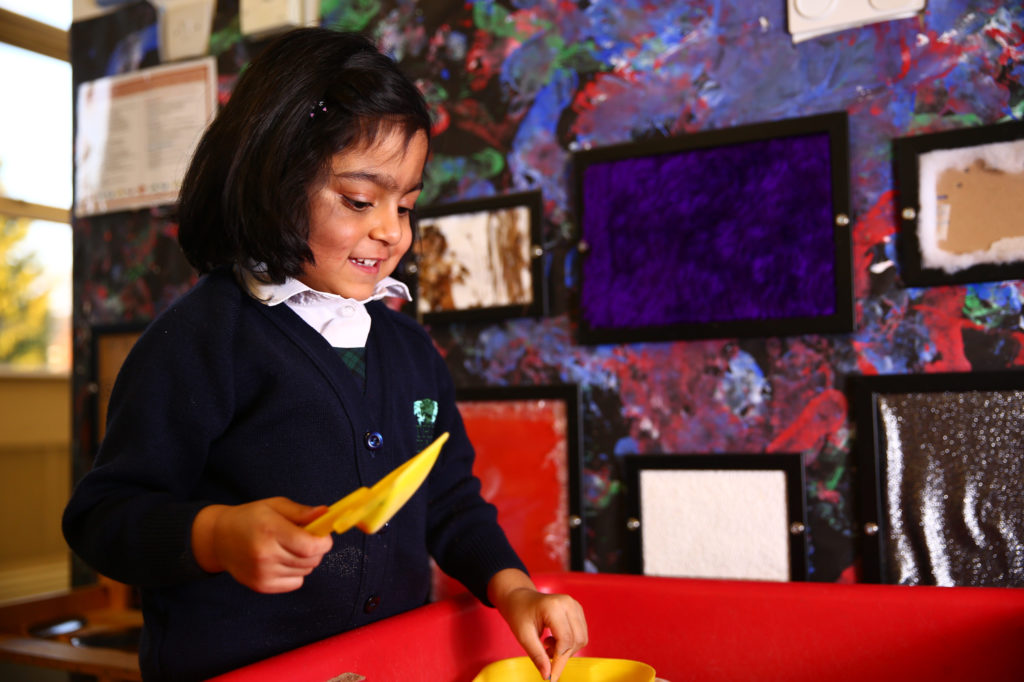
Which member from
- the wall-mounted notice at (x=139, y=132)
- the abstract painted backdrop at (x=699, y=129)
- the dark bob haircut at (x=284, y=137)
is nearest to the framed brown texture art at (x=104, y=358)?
the wall-mounted notice at (x=139, y=132)

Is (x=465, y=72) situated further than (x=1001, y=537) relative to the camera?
Yes

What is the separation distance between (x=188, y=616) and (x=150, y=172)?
1.19 meters

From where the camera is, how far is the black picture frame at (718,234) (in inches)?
41.4

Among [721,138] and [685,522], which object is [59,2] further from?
[685,522]

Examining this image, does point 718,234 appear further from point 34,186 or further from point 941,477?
point 34,186

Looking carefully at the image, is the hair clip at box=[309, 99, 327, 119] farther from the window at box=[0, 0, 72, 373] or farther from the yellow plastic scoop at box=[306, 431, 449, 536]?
the window at box=[0, 0, 72, 373]

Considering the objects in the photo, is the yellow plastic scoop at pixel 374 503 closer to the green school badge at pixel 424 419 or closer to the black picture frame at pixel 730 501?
the green school badge at pixel 424 419

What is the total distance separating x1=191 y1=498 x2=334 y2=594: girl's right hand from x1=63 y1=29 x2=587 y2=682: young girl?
3.1 inches

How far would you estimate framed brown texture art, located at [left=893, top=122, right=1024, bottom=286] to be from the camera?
970 mm

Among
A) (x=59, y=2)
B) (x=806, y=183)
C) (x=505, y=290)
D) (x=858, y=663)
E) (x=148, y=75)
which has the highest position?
(x=59, y=2)

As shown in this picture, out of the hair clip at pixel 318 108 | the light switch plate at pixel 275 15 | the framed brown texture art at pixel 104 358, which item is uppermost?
the light switch plate at pixel 275 15

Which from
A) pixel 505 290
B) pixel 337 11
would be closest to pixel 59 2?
pixel 337 11

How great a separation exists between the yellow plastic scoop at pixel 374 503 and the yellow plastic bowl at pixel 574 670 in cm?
28

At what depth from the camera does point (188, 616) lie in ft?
2.20
